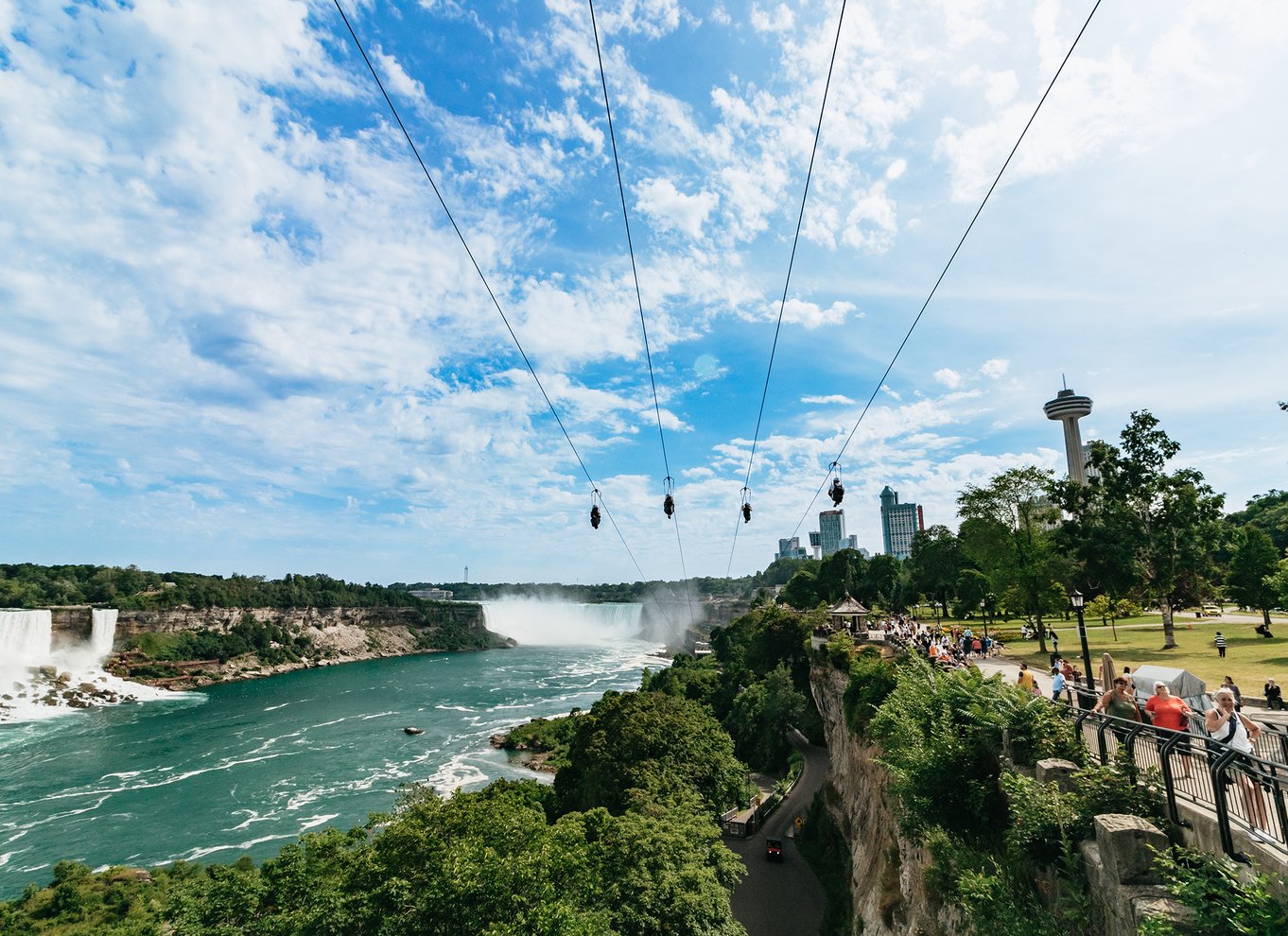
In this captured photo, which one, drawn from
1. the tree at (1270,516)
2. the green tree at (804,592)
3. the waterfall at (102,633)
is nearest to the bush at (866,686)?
the tree at (1270,516)

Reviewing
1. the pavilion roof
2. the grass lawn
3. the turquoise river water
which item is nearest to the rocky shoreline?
the turquoise river water

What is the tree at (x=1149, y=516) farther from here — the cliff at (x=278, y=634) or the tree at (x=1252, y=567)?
the cliff at (x=278, y=634)

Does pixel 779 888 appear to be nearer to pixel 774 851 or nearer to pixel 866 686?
pixel 774 851

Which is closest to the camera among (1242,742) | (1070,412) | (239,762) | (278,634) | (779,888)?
(1242,742)

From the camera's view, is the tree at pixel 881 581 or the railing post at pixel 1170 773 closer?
the railing post at pixel 1170 773

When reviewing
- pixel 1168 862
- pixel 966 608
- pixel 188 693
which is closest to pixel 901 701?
pixel 1168 862

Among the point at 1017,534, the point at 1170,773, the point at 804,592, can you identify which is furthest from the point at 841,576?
the point at 1170,773
